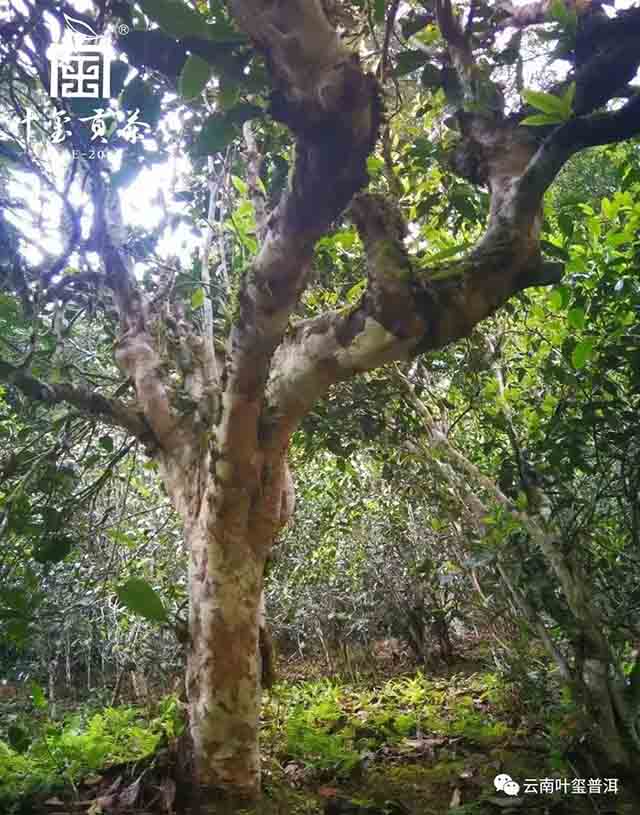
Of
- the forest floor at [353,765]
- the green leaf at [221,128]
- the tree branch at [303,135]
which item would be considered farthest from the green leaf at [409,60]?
the forest floor at [353,765]

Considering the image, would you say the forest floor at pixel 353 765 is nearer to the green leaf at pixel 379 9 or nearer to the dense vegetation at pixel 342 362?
the dense vegetation at pixel 342 362

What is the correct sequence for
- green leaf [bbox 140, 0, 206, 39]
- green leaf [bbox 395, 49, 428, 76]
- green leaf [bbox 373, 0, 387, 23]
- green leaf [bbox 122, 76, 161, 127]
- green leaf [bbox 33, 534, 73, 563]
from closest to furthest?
1. green leaf [bbox 140, 0, 206, 39]
2. green leaf [bbox 373, 0, 387, 23]
3. green leaf [bbox 122, 76, 161, 127]
4. green leaf [bbox 395, 49, 428, 76]
5. green leaf [bbox 33, 534, 73, 563]

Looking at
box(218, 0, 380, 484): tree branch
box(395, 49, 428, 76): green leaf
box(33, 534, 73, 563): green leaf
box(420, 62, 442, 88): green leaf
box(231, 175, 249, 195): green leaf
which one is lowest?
box(33, 534, 73, 563): green leaf

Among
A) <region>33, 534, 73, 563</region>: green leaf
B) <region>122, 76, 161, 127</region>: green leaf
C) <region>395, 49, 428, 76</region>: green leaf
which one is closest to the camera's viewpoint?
<region>122, 76, 161, 127</region>: green leaf

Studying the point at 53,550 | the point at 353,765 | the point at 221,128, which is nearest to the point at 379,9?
the point at 221,128

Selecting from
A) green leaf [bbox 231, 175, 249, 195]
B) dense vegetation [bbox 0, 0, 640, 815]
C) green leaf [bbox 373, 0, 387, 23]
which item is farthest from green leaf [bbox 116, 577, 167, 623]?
green leaf [bbox 231, 175, 249, 195]

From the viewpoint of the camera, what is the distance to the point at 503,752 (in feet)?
10.5

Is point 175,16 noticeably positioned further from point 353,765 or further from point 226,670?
point 353,765

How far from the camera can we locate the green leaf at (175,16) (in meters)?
1.29

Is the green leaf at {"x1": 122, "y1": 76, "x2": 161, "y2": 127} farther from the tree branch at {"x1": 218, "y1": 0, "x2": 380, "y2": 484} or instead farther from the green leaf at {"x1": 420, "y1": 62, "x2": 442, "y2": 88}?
the green leaf at {"x1": 420, "y1": 62, "x2": 442, "y2": 88}

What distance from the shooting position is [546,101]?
1481 millimetres

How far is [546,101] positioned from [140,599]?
4.96ft

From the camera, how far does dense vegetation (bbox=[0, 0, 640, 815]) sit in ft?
5.89

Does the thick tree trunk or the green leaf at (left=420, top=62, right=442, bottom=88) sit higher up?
the green leaf at (left=420, top=62, right=442, bottom=88)
